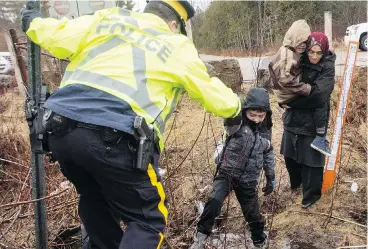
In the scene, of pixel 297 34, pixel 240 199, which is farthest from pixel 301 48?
pixel 240 199

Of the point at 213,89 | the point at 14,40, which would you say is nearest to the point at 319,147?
Result: the point at 213,89

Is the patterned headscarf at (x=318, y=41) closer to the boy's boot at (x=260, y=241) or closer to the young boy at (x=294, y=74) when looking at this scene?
the young boy at (x=294, y=74)

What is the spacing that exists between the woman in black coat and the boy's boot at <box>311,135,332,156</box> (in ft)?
0.27

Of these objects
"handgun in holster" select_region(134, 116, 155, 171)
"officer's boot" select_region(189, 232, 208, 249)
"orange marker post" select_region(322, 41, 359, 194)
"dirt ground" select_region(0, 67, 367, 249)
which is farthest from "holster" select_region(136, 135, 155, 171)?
"orange marker post" select_region(322, 41, 359, 194)

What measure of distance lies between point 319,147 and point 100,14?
2398 millimetres

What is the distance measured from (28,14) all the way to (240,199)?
2049mm

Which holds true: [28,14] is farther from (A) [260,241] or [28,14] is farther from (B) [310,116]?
(B) [310,116]

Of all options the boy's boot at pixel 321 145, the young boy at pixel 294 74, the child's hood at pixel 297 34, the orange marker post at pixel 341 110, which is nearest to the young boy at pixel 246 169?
the young boy at pixel 294 74

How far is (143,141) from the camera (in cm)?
194

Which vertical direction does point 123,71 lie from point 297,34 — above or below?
below

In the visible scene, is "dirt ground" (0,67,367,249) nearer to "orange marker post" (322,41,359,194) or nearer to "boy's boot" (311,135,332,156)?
"orange marker post" (322,41,359,194)

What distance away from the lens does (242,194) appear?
3.29 metres

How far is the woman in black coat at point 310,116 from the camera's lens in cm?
371

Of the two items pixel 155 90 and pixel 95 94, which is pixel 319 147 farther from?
pixel 95 94
